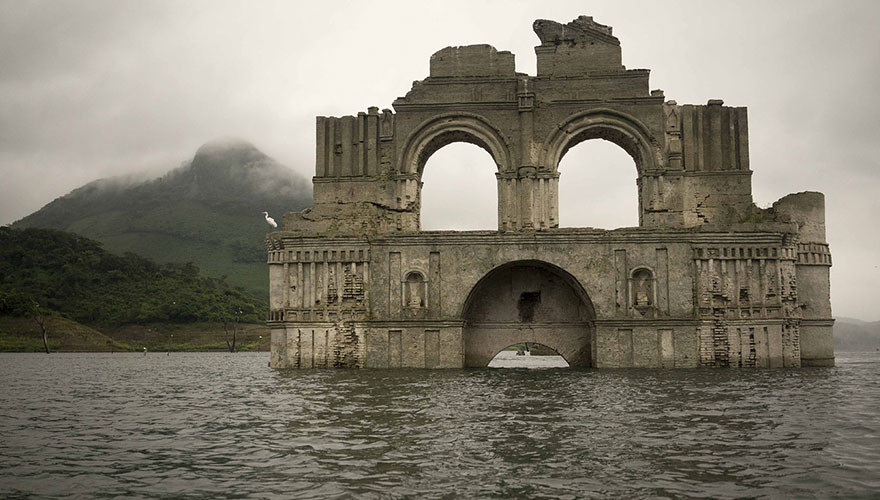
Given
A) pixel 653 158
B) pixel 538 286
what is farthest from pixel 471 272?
pixel 653 158

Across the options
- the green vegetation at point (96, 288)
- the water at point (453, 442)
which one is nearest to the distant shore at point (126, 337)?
the green vegetation at point (96, 288)

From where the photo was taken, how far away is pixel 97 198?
161500 millimetres

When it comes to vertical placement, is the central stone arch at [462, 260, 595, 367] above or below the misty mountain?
below

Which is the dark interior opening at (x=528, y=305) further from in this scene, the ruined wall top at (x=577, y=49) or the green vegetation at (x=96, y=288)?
the green vegetation at (x=96, y=288)

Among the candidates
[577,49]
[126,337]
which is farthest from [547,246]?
[126,337]

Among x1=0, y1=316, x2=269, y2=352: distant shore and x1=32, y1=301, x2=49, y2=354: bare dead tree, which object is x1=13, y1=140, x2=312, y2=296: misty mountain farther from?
x1=32, y1=301, x2=49, y2=354: bare dead tree

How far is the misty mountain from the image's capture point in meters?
118

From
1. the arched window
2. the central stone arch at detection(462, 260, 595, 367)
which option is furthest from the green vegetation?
the central stone arch at detection(462, 260, 595, 367)

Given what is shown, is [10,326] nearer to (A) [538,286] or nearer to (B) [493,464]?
(A) [538,286]

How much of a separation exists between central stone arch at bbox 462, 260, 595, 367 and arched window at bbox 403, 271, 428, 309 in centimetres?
179

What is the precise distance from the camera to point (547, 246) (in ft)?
83.8

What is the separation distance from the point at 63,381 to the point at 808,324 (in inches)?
1025

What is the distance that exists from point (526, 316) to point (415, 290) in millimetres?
4100

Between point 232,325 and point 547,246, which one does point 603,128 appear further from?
point 232,325
